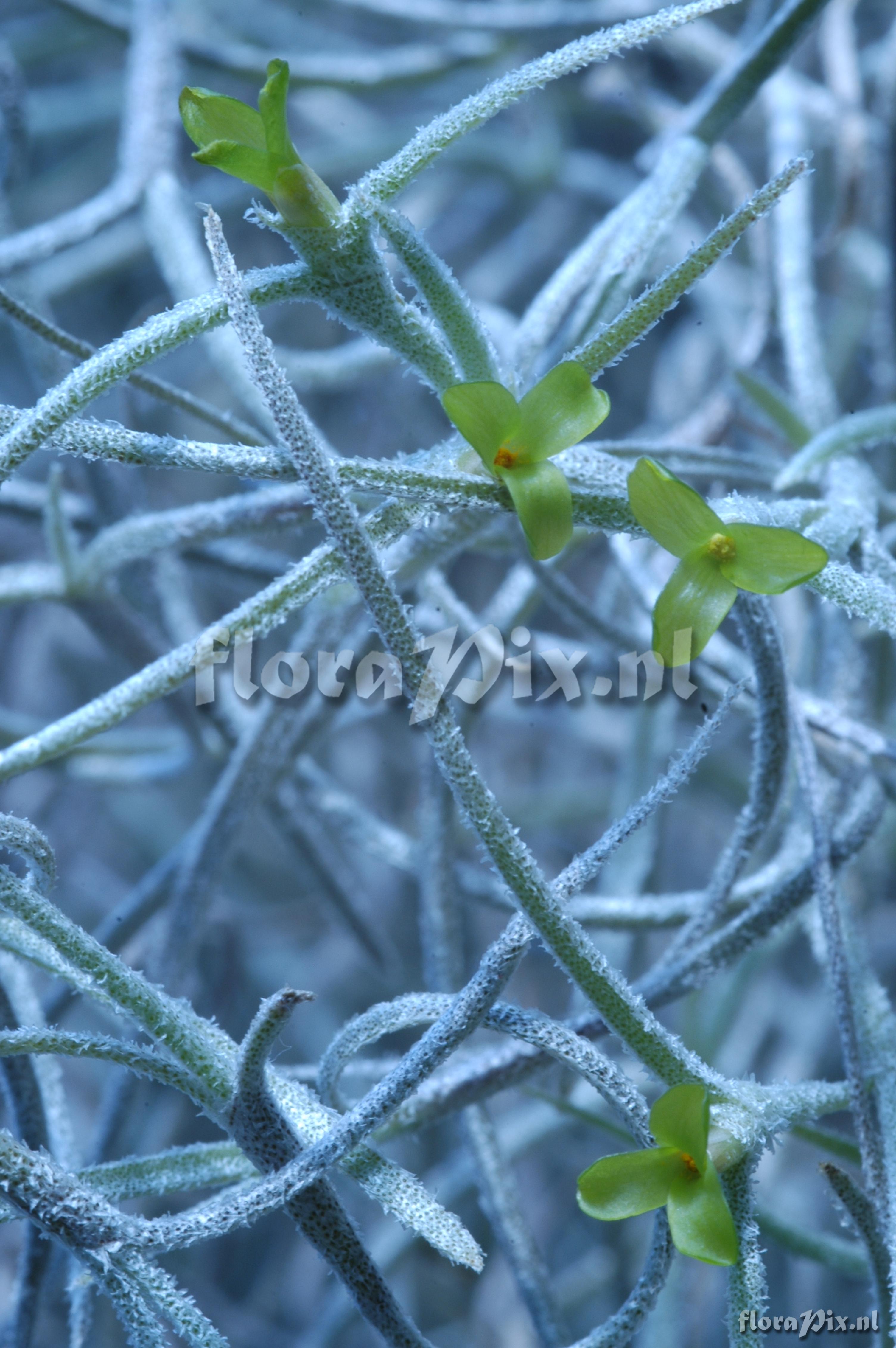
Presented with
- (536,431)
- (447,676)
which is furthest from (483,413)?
(447,676)

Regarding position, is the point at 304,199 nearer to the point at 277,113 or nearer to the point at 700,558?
the point at 277,113

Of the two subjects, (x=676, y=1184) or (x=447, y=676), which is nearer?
(x=676, y=1184)

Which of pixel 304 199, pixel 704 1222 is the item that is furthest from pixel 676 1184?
pixel 304 199

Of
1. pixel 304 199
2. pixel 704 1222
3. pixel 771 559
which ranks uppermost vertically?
pixel 304 199

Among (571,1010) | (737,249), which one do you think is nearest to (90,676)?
(571,1010)

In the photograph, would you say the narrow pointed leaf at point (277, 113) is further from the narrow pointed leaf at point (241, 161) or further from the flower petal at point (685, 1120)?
the flower petal at point (685, 1120)

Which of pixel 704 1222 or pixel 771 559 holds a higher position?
pixel 771 559

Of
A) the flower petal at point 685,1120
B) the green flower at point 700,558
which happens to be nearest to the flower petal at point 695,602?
the green flower at point 700,558

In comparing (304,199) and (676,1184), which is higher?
(304,199)

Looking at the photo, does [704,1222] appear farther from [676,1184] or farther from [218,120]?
[218,120]
